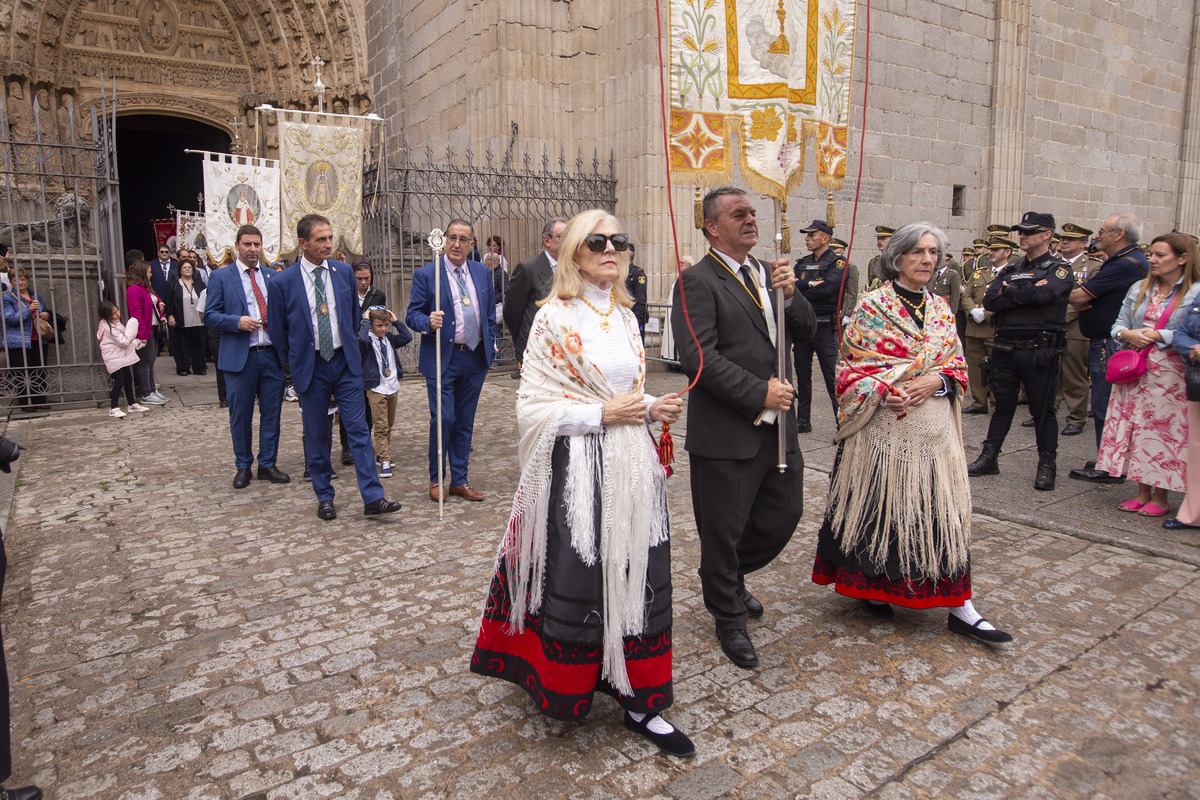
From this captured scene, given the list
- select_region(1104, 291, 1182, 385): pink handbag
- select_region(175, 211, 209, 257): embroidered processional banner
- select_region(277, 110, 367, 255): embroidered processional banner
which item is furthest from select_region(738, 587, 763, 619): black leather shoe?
select_region(175, 211, 209, 257): embroidered processional banner

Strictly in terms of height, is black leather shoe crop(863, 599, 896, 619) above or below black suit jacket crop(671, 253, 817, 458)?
below

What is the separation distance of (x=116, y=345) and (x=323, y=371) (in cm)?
492

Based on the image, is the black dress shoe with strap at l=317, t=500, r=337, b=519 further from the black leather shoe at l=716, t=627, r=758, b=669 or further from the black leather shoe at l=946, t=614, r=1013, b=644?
the black leather shoe at l=946, t=614, r=1013, b=644

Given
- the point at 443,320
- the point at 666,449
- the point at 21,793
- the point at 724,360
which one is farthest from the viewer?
the point at 443,320

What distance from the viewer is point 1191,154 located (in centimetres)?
1761

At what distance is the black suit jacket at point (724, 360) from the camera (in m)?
3.10

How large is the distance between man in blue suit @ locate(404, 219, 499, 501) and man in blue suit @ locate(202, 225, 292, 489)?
1417 millimetres

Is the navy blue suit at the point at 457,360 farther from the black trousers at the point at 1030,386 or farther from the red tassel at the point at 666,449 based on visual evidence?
the black trousers at the point at 1030,386

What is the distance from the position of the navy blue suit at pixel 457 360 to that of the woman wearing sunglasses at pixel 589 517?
289 cm

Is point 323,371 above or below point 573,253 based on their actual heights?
below

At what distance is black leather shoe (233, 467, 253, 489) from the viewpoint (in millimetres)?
6043

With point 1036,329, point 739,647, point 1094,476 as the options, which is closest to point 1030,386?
point 1036,329

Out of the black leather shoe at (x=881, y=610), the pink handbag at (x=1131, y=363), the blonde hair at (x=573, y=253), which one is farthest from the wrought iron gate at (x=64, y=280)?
the pink handbag at (x=1131, y=363)

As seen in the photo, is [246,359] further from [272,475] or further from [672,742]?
[672,742]
